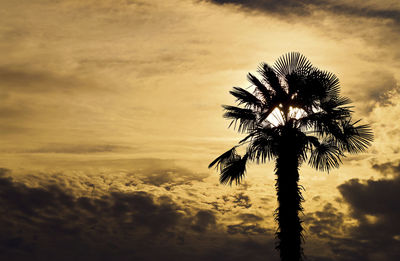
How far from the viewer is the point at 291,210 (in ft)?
78.8

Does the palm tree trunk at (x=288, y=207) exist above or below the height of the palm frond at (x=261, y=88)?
below

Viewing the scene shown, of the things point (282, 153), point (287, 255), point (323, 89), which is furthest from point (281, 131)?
point (287, 255)

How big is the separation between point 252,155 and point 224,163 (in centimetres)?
148

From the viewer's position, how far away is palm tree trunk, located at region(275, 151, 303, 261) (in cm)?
2366

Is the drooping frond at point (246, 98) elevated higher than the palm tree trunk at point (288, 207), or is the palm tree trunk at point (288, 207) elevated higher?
the drooping frond at point (246, 98)

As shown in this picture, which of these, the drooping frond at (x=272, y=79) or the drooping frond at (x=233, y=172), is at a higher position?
the drooping frond at (x=272, y=79)

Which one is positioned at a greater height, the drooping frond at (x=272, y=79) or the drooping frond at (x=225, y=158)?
the drooping frond at (x=272, y=79)

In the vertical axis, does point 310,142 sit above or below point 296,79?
below

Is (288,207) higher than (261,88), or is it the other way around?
(261,88)

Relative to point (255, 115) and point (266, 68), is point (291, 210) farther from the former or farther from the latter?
point (266, 68)

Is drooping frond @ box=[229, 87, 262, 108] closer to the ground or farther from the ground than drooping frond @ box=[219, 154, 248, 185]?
A: farther from the ground

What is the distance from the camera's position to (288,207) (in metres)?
24.1

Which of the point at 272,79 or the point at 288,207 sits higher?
the point at 272,79

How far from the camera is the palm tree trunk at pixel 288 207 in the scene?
23.7 meters
